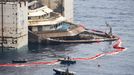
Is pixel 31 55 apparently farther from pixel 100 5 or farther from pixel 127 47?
Result: pixel 100 5

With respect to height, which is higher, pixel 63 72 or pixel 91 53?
pixel 91 53

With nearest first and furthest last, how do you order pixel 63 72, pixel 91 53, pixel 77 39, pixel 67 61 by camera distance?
1. pixel 63 72
2. pixel 67 61
3. pixel 91 53
4. pixel 77 39

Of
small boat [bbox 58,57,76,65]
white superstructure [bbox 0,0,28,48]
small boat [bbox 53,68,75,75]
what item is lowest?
small boat [bbox 53,68,75,75]

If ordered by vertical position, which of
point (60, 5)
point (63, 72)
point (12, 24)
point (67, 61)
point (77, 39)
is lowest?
point (63, 72)

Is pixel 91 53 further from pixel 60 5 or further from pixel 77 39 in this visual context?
pixel 60 5

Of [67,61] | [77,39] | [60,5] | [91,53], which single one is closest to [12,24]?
[91,53]

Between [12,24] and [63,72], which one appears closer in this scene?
[63,72]

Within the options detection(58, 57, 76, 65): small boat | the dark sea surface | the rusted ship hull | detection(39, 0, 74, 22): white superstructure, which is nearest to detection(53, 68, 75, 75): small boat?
the dark sea surface

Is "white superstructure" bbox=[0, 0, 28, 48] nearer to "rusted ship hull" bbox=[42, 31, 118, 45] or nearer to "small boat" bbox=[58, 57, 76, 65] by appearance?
"rusted ship hull" bbox=[42, 31, 118, 45]

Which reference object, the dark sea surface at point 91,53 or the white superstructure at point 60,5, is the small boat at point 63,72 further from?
the white superstructure at point 60,5

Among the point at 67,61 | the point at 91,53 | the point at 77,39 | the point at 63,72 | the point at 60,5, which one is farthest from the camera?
the point at 60,5

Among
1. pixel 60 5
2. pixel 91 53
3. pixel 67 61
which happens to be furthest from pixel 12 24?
pixel 60 5
